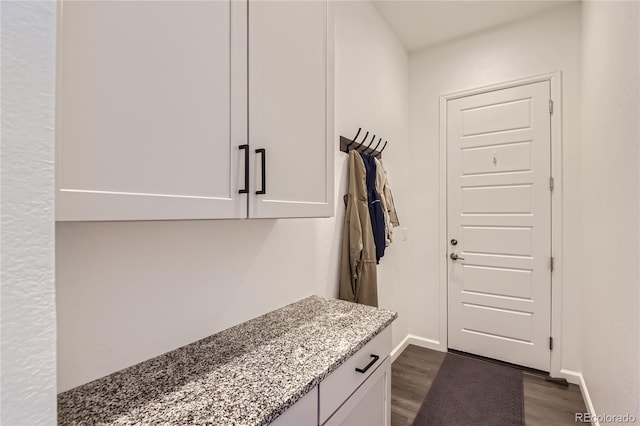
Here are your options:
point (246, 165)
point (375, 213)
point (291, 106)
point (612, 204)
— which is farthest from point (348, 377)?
point (612, 204)

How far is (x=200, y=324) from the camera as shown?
1.15 m

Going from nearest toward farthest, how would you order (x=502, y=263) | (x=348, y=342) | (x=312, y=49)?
1. (x=348, y=342)
2. (x=312, y=49)
3. (x=502, y=263)

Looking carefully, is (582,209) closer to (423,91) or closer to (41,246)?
(423,91)

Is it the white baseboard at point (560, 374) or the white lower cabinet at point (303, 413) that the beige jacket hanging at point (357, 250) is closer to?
the white baseboard at point (560, 374)

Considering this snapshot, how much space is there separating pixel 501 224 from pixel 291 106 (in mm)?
2263

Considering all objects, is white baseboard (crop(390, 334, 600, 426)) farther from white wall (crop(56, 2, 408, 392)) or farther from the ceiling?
the ceiling

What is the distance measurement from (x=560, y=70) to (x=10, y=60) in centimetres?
316

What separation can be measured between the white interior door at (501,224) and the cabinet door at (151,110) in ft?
7.85

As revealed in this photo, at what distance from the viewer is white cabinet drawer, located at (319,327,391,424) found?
0.97 metres

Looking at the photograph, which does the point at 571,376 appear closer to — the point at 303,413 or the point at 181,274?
the point at 303,413

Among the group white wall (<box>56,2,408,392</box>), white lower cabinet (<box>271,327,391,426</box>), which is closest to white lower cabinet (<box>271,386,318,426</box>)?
white lower cabinet (<box>271,327,391,426</box>)

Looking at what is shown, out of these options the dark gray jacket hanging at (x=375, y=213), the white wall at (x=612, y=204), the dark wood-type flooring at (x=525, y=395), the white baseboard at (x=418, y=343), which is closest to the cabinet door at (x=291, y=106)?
the dark gray jacket hanging at (x=375, y=213)

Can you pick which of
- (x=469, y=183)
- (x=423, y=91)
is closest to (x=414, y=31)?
(x=423, y=91)

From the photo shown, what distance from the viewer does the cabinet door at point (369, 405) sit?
1.08 m
